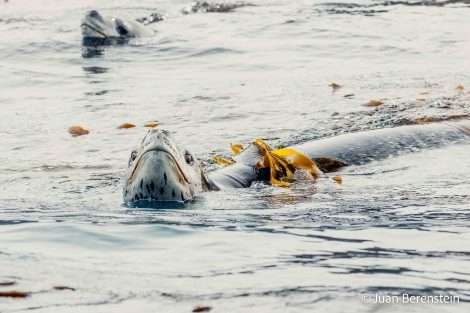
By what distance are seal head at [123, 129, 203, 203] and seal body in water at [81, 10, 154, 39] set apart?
30.7 ft

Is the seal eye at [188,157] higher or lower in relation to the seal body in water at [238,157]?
higher

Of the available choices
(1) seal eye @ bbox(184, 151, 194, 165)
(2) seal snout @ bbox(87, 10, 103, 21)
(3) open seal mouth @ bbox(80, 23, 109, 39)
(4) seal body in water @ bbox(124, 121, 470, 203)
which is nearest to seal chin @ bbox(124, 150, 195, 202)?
(4) seal body in water @ bbox(124, 121, 470, 203)

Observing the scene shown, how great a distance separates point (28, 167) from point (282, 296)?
5.12 metres

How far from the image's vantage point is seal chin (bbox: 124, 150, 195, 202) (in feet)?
18.9

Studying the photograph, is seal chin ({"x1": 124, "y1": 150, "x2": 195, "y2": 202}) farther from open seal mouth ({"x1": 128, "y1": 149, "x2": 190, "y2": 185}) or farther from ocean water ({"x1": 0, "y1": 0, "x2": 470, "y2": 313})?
ocean water ({"x1": 0, "y1": 0, "x2": 470, "y2": 313})

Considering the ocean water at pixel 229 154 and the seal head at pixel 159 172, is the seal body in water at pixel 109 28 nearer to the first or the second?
the ocean water at pixel 229 154

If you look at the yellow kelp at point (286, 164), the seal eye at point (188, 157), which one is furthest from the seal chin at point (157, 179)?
the yellow kelp at point (286, 164)

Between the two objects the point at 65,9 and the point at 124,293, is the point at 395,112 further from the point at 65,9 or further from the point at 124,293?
the point at 65,9

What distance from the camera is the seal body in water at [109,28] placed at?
1515cm

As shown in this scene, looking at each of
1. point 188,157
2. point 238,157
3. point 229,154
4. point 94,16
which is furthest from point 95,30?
point 188,157

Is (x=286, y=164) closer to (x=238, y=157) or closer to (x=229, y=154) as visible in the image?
(x=238, y=157)

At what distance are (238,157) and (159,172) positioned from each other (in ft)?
6.16

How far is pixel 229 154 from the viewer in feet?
27.5

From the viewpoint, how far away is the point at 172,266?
374 centimetres
